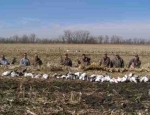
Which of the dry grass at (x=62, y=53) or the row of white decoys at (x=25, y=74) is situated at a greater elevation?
the row of white decoys at (x=25, y=74)

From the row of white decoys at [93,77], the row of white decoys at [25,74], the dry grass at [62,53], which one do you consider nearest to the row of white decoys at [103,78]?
the row of white decoys at [93,77]

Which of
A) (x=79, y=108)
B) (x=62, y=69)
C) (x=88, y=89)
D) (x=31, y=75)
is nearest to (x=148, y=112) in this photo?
(x=79, y=108)

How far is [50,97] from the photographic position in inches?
465

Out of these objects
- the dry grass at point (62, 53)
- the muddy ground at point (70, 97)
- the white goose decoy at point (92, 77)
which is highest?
the white goose decoy at point (92, 77)

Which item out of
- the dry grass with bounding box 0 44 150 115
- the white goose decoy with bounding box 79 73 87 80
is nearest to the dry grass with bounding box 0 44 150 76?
the white goose decoy with bounding box 79 73 87 80

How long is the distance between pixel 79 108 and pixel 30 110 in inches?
53.9

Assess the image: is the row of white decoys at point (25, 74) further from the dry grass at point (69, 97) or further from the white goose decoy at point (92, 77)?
the white goose decoy at point (92, 77)

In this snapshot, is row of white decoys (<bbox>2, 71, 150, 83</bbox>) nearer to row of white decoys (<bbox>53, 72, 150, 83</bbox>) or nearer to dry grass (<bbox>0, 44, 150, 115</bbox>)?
row of white decoys (<bbox>53, 72, 150, 83</bbox>)

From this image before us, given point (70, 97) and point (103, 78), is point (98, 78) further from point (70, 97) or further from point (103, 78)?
point (70, 97)

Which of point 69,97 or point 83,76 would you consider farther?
point 83,76

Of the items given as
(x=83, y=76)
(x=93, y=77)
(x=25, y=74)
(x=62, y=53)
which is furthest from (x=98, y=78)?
(x=62, y=53)

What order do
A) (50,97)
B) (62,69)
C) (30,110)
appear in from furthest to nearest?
(62,69) → (50,97) → (30,110)

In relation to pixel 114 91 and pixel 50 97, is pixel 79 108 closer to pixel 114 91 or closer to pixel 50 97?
pixel 50 97

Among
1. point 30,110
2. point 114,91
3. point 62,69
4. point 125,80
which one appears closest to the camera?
point 30,110
